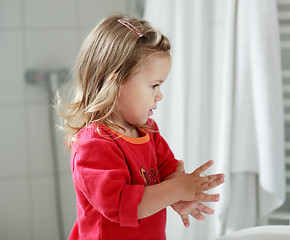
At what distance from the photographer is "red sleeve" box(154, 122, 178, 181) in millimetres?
889

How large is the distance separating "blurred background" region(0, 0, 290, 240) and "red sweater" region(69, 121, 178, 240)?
741 millimetres

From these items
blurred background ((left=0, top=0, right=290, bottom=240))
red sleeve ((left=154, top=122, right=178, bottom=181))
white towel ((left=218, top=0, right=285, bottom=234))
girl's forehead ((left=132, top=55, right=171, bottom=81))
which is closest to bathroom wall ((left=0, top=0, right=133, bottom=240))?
blurred background ((left=0, top=0, right=290, bottom=240))

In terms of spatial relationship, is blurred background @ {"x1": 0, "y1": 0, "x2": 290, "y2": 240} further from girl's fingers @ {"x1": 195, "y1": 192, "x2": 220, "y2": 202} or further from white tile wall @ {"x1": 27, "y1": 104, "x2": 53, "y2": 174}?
girl's fingers @ {"x1": 195, "y1": 192, "x2": 220, "y2": 202}

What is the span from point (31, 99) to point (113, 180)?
951mm

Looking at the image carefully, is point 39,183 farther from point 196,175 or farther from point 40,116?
point 196,175

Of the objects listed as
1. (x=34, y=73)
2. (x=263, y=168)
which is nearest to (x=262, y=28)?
(x=263, y=168)

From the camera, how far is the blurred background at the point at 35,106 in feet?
4.88

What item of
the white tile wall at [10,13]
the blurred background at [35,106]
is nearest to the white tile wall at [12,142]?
the blurred background at [35,106]

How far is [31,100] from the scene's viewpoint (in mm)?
1516

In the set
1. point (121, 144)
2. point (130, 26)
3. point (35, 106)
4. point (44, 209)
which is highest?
point (130, 26)

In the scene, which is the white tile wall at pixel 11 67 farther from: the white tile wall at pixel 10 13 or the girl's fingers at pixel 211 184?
the girl's fingers at pixel 211 184

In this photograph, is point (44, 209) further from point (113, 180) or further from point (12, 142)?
point (113, 180)

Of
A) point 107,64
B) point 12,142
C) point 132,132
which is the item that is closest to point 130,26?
point 107,64

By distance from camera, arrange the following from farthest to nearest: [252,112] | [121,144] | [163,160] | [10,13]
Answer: [10,13] → [252,112] → [163,160] → [121,144]
